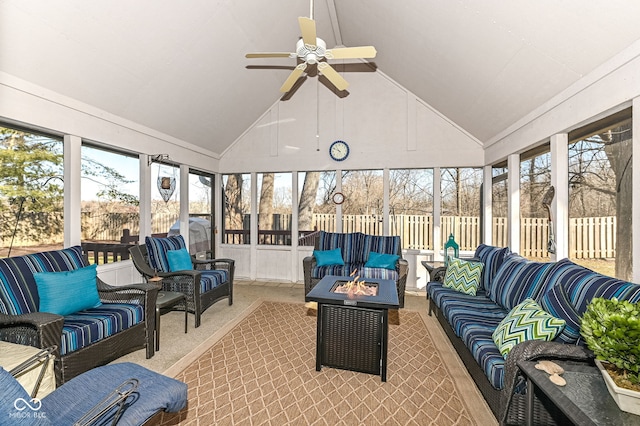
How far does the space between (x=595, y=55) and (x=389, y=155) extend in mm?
3342

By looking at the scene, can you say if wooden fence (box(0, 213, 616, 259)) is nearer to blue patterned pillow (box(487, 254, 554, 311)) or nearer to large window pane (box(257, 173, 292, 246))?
large window pane (box(257, 173, 292, 246))

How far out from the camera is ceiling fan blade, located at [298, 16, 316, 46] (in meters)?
2.13

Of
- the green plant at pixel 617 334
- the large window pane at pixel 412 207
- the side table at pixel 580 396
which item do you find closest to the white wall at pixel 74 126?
the large window pane at pixel 412 207

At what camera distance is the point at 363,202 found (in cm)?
571

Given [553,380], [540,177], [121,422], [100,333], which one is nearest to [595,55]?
[540,177]

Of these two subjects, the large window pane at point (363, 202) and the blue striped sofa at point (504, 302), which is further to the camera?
the large window pane at point (363, 202)

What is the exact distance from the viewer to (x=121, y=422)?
1.34 m

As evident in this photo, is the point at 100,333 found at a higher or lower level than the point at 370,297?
lower

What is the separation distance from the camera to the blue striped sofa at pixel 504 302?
5.96 ft

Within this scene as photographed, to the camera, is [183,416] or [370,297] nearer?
[183,416]

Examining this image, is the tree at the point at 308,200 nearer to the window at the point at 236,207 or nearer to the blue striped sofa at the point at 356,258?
the blue striped sofa at the point at 356,258

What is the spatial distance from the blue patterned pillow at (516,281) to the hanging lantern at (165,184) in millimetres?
4880

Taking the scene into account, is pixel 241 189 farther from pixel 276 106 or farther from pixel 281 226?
Answer: pixel 276 106

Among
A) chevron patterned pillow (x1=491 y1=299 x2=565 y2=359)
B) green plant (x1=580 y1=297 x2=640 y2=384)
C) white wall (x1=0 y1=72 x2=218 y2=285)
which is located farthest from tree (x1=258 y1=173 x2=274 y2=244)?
green plant (x1=580 y1=297 x2=640 y2=384)
